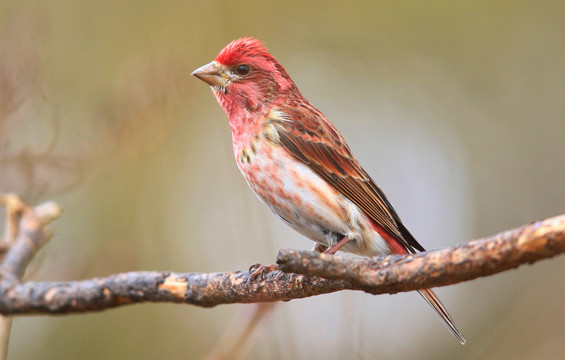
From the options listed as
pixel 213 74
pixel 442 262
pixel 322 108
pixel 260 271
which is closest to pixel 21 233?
pixel 213 74

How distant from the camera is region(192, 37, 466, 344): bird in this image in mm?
4980

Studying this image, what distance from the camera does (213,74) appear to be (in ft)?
18.3

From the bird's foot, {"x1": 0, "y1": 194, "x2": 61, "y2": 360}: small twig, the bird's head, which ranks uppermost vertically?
the bird's head

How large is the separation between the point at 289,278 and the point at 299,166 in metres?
1.25

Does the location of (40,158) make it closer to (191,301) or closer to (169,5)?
(191,301)

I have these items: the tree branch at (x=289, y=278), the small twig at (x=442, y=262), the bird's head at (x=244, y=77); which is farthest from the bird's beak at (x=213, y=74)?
the small twig at (x=442, y=262)

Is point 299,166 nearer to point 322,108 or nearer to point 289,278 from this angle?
point 289,278

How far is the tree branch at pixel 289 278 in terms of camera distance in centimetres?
263

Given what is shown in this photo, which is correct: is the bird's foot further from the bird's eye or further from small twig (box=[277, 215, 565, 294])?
the bird's eye

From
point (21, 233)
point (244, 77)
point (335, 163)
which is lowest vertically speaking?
point (21, 233)

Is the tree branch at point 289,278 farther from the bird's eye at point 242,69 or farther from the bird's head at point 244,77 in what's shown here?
the bird's eye at point 242,69

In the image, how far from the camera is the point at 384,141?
10.6 m

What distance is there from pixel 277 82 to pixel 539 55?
19.5 ft

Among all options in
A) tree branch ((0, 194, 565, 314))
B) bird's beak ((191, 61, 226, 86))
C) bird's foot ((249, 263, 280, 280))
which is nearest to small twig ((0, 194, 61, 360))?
tree branch ((0, 194, 565, 314))
